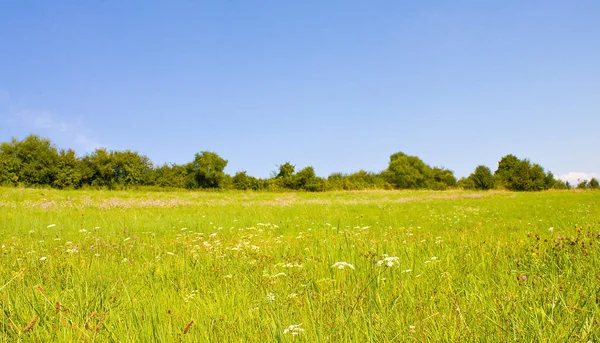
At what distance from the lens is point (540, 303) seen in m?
2.42

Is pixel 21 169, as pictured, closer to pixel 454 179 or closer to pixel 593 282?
pixel 593 282

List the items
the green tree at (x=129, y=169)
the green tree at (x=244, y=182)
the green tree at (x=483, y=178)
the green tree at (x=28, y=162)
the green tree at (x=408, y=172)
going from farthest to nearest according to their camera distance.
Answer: the green tree at (x=408, y=172), the green tree at (x=483, y=178), the green tree at (x=244, y=182), the green tree at (x=129, y=169), the green tree at (x=28, y=162)

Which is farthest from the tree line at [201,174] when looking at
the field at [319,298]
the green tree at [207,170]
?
the field at [319,298]

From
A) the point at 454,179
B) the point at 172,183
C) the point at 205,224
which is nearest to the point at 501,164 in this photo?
the point at 454,179

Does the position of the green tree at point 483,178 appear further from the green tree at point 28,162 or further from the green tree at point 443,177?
the green tree at point 28,162

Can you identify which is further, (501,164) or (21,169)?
(501,164)

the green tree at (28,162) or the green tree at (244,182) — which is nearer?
the green tree at (28,162)

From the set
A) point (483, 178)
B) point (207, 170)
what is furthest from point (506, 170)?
point (207, 170)

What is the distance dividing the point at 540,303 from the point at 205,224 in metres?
9.85

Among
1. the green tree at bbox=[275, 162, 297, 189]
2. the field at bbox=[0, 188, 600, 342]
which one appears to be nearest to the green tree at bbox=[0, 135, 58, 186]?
the green tree at bbox=[275, 162, 297, 189]

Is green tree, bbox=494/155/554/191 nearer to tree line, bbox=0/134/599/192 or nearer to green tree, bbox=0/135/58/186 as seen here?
tree line, bbox=0/134/599/192

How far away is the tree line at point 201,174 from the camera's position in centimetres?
4300

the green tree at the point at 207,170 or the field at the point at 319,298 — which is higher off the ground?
the green tree at the point at 207,170

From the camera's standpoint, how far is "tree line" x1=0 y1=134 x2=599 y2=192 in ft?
141
